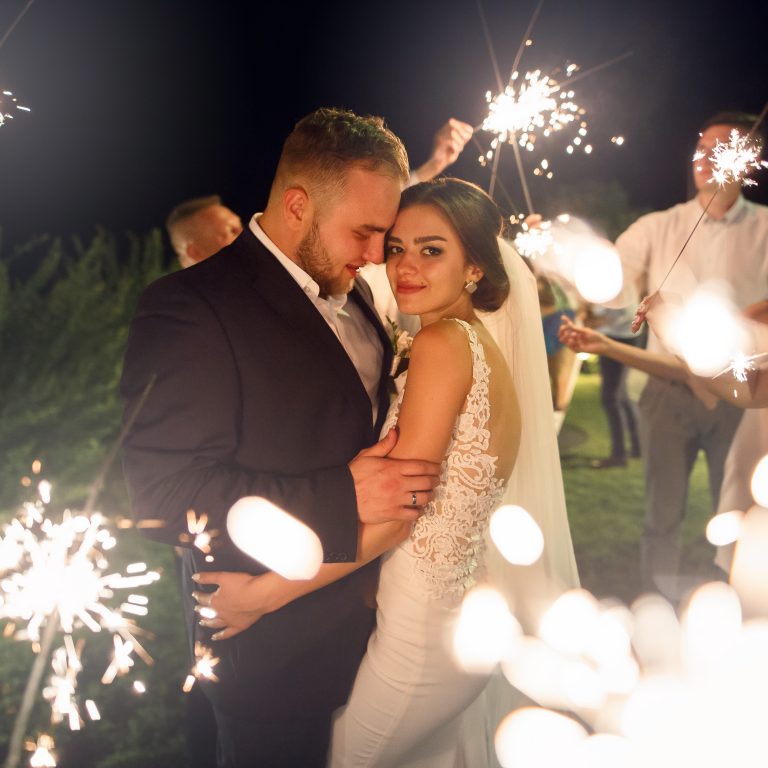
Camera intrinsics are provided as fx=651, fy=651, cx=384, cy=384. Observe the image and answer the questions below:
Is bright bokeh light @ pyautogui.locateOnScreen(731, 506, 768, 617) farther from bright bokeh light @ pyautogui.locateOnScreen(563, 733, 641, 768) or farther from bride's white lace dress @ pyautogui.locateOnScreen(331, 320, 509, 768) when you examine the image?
bride's white lace dress @ pyautogui.locateOnScreen(331, 320, 509, 768)

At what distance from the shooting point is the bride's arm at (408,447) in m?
1.70

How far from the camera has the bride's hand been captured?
5.54 ft

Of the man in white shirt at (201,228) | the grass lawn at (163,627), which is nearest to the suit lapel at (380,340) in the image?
the man in white shirt at (201,228)

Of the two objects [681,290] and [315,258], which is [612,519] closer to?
[681,290]

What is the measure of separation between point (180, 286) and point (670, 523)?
9.86 ft

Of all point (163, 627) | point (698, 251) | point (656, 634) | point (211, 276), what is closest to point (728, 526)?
point (656, 634)

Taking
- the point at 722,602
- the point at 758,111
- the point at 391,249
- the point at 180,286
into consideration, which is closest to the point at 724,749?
the point at 722,602

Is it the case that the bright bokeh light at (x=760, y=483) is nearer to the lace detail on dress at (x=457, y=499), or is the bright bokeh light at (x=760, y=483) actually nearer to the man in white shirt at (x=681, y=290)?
the man in white shirt at (x=681, y=290)

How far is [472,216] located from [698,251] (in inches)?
78.7

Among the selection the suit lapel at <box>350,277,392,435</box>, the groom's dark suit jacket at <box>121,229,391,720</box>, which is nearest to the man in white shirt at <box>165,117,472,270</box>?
the suit lapel at <box>350,277,392,435</box>

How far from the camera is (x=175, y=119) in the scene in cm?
588

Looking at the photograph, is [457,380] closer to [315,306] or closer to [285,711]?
[315,306]

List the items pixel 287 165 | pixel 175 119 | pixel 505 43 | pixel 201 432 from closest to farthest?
pixel 201 432, pixel 287 165, pixel 505 43, pixel 175 119

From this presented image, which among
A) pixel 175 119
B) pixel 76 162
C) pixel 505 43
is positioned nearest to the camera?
pixel 505 43
